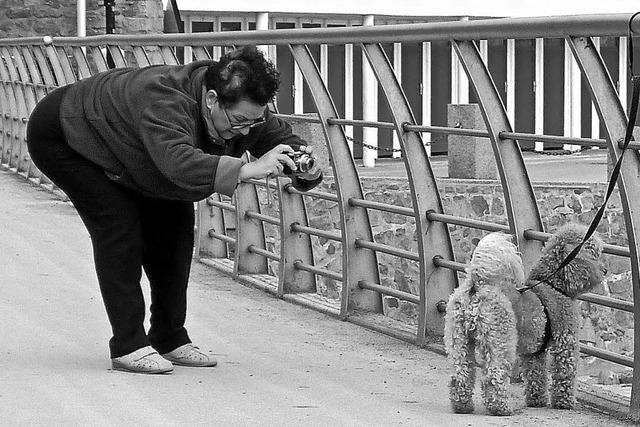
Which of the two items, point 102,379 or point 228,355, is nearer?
point 102,379

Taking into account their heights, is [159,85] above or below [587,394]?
above

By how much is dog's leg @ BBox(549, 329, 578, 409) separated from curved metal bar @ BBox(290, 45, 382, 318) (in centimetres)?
220

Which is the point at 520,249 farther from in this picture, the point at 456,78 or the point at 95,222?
the point at 456,78

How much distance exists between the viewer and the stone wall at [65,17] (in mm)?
27641

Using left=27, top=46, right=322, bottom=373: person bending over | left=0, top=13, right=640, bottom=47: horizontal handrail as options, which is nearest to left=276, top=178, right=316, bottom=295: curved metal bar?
left=0, top=13, right=640, bottom=47: horizontal handrail

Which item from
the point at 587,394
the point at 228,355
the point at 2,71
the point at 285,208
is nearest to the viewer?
the point at 587,394

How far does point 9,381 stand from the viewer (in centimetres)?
613

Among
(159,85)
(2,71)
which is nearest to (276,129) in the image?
(159,85)

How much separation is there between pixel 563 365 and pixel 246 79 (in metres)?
1.57

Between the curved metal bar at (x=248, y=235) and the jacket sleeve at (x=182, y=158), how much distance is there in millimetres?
3279

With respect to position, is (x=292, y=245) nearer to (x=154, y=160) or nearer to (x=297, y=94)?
(x=154, y=160)

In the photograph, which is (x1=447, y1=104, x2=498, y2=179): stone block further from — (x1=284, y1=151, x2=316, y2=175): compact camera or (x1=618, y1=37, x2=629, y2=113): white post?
(x1=618, y1=37, x2=629, y2=113): white post

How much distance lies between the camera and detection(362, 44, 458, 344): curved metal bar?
23.0ft

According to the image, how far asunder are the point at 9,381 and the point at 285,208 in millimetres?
2704
